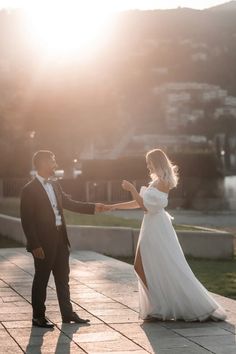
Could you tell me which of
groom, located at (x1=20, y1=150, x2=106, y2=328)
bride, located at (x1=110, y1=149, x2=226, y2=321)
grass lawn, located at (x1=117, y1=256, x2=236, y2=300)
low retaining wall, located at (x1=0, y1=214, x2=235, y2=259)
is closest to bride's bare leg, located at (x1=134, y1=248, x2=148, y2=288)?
bride, located at (x1=110, y1=149, x2=226, y2=321)

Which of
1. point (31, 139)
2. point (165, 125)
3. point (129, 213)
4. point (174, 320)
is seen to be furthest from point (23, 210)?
point (165, 125)

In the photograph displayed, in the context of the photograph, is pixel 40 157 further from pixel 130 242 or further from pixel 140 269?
pixel 130 242

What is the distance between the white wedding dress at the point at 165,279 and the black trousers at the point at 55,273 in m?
0.90

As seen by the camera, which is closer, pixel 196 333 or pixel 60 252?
pixel 196 333

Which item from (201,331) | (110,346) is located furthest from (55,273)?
(201,331)

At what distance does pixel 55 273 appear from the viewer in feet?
34.8

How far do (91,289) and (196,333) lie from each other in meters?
4.05

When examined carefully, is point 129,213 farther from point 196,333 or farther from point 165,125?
point 165,125

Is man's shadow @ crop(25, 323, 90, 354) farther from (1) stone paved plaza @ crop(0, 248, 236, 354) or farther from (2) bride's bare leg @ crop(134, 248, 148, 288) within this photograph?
(2) bride's bare leg @ crop(134, 248, 148, 288)

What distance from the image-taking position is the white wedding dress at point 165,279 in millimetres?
10656

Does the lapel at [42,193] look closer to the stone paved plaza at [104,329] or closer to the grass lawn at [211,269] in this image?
the stone paved plaza at [104,329]

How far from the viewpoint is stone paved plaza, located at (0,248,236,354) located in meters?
9.12

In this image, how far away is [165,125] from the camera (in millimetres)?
174375

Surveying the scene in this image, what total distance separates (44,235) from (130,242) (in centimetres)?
1018
